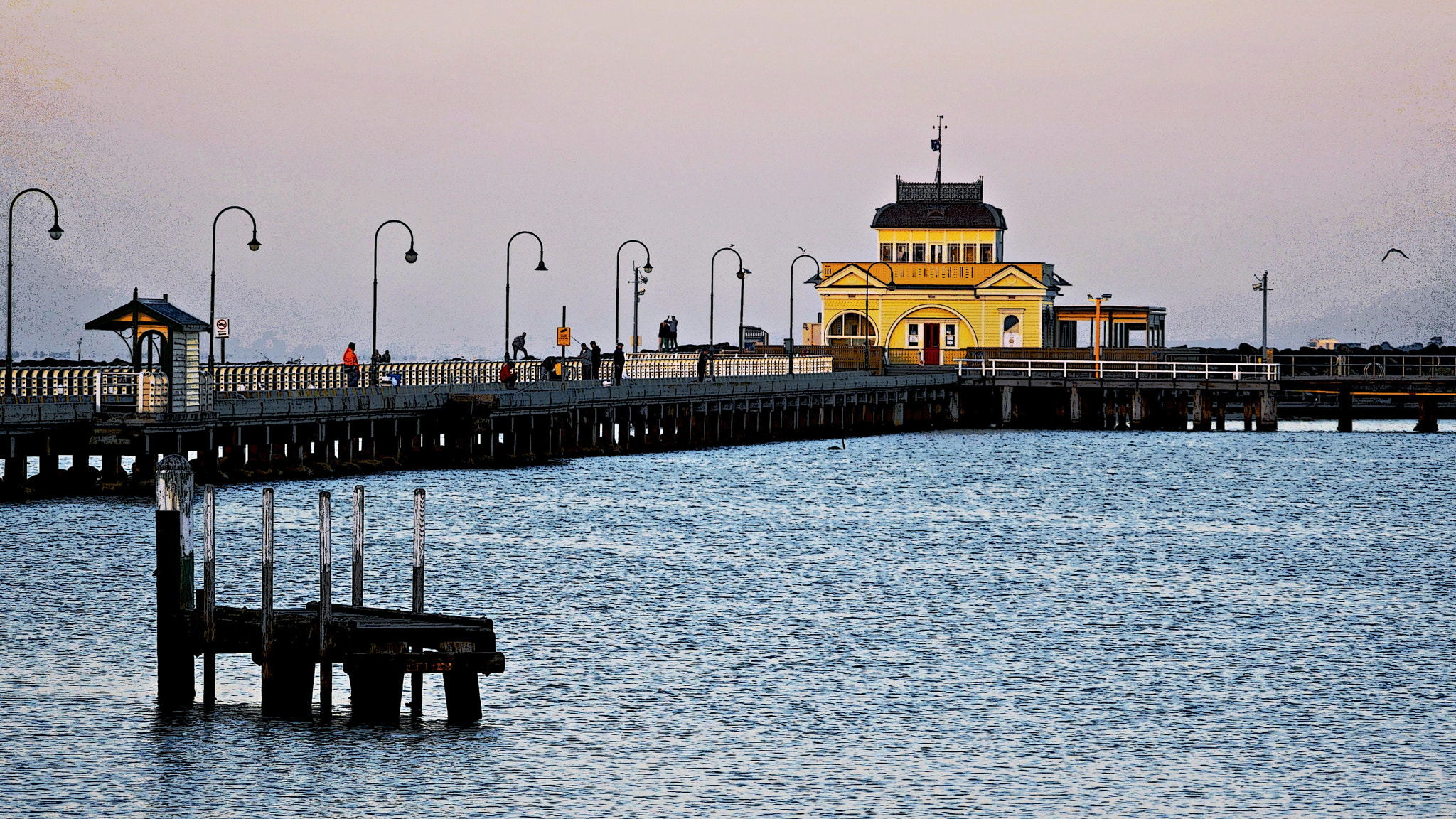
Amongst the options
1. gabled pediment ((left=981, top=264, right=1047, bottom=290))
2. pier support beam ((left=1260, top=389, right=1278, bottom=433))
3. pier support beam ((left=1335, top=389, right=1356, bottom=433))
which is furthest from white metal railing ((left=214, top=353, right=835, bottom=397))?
pier support beam ((left=1335, top=389, right=1356, bottom=433))

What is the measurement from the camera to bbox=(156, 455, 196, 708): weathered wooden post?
20.3m

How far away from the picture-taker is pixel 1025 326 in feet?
371

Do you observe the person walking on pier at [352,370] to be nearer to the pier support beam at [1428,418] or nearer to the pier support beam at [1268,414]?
the pier support beam at [1268,414]

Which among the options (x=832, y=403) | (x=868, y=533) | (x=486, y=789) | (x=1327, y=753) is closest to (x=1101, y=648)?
(x=1327, y=753)

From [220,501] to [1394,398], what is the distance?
90.5m

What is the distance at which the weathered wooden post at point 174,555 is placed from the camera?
66.6 ft

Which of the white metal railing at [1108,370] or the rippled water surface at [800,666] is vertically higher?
the white metal railing at [1108,370]

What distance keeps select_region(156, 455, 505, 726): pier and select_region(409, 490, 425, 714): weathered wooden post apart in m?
0.04

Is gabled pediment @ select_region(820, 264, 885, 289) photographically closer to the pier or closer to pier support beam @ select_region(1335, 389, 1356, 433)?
pier support beam @ select_region(1335, 389, 1356, 433)

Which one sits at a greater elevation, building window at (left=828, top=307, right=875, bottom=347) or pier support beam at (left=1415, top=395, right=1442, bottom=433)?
building window at (left=828, top=307, right=875, bottom=347)

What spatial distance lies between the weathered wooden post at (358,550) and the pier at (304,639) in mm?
21

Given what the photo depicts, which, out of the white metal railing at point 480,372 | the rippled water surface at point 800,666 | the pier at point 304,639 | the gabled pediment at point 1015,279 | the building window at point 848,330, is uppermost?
the gabled pediment at point 1015,279

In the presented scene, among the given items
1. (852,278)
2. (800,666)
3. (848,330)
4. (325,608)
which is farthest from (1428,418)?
(325,608)

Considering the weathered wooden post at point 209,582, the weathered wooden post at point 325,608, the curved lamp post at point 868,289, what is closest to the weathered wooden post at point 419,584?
the weathered wooden post at point 325,608
